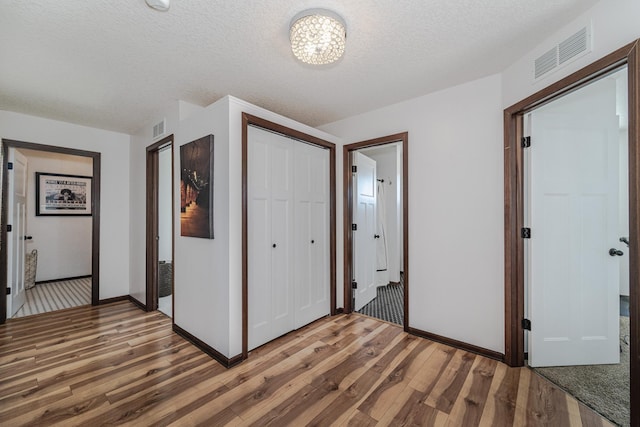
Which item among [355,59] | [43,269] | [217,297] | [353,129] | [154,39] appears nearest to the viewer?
[154,39]

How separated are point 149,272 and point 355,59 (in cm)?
336

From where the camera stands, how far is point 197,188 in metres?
2.37

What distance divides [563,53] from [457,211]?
4.16 ft

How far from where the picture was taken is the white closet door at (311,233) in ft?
9.26

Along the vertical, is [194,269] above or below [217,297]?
above

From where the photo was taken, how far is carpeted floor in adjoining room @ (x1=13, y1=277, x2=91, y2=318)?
133 inches

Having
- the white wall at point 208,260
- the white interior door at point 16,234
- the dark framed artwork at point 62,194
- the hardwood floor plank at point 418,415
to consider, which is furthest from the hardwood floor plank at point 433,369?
the dark framed artwork at point 62,194

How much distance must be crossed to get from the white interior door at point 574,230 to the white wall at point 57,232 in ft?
21.6

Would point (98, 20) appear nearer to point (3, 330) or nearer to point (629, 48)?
point (629, 48)

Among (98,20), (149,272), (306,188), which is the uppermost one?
(98,20)

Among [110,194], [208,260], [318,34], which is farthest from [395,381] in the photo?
[110,194]

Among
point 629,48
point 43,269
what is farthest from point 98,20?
point 43,269

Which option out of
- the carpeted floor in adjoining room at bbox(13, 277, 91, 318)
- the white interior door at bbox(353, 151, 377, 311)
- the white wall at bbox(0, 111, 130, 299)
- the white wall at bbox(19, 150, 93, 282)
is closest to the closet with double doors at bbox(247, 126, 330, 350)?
the white interior door at bbox(353, 151, 377, 311)

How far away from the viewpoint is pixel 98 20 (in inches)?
63.1
